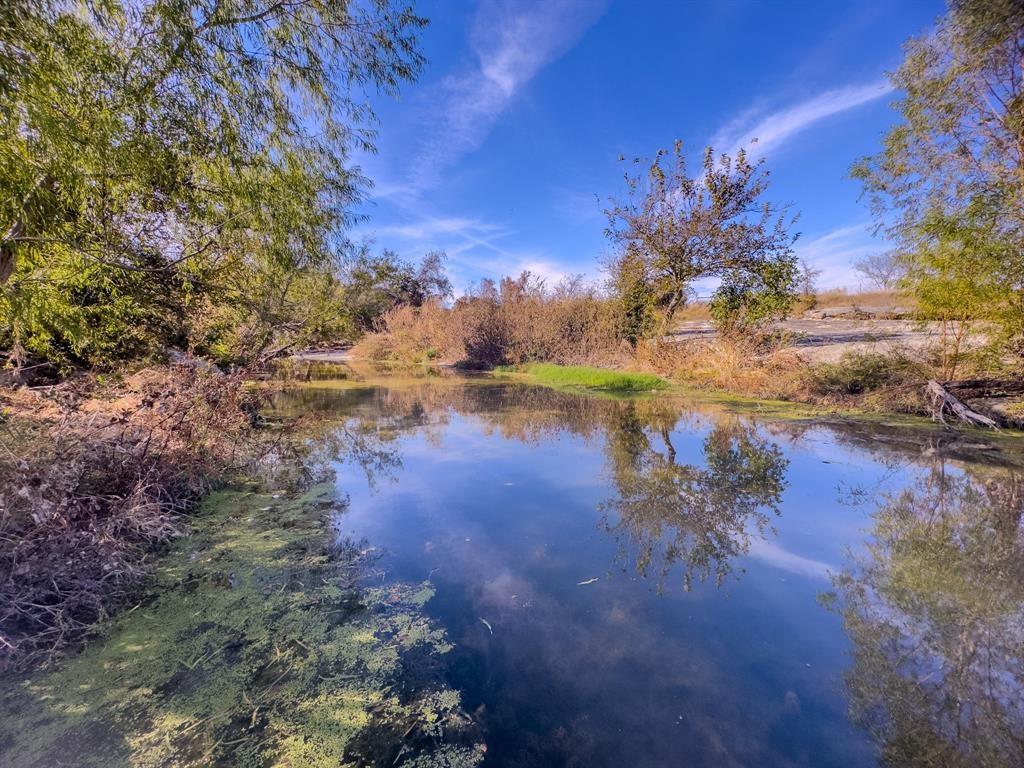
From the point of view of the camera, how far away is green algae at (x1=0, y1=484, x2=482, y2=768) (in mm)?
1517

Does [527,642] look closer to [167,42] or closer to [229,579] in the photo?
[229,579]

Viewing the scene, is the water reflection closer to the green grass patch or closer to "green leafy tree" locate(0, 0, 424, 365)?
the green grass patch

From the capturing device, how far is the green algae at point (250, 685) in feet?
4.98

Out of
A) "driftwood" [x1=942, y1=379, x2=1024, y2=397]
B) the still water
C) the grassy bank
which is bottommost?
the still water

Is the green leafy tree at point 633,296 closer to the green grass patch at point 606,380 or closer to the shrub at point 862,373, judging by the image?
the green grass patch at point 606,380

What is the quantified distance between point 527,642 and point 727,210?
14.0m

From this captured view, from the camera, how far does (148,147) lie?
3197 mm

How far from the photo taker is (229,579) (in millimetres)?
2707

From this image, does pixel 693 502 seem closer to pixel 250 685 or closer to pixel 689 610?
pixel 689 610

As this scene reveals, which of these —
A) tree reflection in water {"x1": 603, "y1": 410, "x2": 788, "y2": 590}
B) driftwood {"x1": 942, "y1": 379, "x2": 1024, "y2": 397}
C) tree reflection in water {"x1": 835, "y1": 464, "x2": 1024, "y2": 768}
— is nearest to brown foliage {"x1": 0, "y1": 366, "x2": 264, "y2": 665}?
tree reflection in water {"x1": 603, "y1": 410, "x2": 788, "y2": 590}

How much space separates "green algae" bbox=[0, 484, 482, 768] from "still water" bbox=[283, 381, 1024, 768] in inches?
9.5

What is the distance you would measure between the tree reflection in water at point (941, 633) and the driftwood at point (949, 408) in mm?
3953

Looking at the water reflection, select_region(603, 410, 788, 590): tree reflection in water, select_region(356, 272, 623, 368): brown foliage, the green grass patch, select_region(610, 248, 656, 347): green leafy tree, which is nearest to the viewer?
select_region(603, 410, 788, 590): tree reflection in water

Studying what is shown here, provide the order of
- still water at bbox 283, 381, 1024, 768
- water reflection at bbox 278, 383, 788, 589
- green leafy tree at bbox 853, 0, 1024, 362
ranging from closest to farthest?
still water at bbox 283, 381, 1024, 768
water reflection at bbox 278, 383, 788, 589
green leafy tree at bbox 853, 0, 1024, 362
